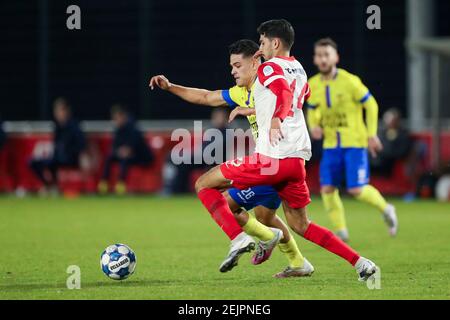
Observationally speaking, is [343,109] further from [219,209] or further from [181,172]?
[181,172]

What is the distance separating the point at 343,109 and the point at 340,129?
0.81 feet

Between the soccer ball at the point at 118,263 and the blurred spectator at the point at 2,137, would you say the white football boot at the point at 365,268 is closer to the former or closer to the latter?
the soccer ball at the point at 118,263

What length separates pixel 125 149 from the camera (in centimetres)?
2123

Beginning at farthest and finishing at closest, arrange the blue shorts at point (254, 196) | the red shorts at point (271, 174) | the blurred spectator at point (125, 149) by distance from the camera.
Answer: the blurred spectator at point (125, 149) < the blue shorts at point (254, 196) < the red shorts at point (271, 174)

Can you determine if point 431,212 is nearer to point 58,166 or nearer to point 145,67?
point 58,166

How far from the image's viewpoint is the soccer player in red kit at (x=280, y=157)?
7.93 m

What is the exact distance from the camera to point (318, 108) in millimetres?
12273

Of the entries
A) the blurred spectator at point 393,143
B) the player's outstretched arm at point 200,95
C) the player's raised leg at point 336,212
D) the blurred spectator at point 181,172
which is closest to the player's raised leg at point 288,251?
the player's outstretched arm at point 200,95

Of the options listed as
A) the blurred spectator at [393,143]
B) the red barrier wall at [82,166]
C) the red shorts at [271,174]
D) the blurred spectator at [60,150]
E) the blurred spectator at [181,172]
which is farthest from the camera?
the red barrier wall at [82,166]

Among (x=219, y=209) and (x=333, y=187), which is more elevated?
(x=219, y=209)

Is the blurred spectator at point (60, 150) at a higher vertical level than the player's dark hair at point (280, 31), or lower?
lower

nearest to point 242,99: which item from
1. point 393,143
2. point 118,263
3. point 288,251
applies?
point 288,251

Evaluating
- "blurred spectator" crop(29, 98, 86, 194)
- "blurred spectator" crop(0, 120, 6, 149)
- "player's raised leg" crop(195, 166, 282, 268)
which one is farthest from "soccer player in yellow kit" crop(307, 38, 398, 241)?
"blurred spectator" crop(0, 120, 6, 149)

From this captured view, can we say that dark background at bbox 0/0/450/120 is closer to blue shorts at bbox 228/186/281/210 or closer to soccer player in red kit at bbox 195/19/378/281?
blue shorts at bbox 228/186/281/210
